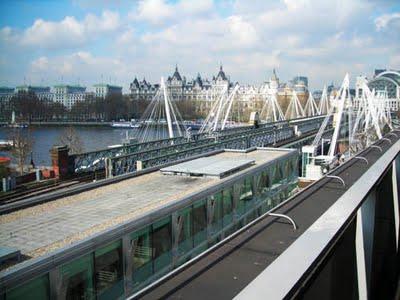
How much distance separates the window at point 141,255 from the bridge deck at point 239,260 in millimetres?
1909

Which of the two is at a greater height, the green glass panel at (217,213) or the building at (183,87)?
the building at (183,87)

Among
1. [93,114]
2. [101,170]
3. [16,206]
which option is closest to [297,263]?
[16,206]

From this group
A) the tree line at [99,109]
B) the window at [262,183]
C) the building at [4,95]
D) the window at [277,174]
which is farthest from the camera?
the tree line at [99,109]

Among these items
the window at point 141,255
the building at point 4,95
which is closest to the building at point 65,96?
the building at point 4,95

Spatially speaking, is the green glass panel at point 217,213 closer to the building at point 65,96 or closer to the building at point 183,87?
the building at point 65,96

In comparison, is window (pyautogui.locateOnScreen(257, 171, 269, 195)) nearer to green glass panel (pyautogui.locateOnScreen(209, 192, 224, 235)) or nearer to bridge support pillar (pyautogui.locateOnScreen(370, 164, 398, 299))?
green glass panel (pyautogui.locateOnScreen(209, 192, 224, 235))

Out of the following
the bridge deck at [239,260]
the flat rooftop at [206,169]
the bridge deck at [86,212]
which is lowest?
the bridge deck at [86,212]

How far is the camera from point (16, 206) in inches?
198

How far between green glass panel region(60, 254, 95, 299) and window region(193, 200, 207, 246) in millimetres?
2185

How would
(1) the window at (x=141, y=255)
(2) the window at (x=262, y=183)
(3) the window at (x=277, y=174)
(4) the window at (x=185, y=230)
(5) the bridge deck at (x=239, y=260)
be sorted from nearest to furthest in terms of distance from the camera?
(5) the bridge deck at (x=239, y=260) < (1) the window at (x=141, y=255) < (4) the window at (x=185, y=230) < (2) the window at (x=262, y=183) < (3) the window at (x=277, y=174)

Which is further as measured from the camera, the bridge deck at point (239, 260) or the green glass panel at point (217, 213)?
the green glass panel at point (217, 213)

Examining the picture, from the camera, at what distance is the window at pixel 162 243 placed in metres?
4.70

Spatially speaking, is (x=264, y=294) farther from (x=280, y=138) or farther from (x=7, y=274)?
(x=280, y=138)

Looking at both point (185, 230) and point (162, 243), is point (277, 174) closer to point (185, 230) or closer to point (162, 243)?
point (185, 230)
